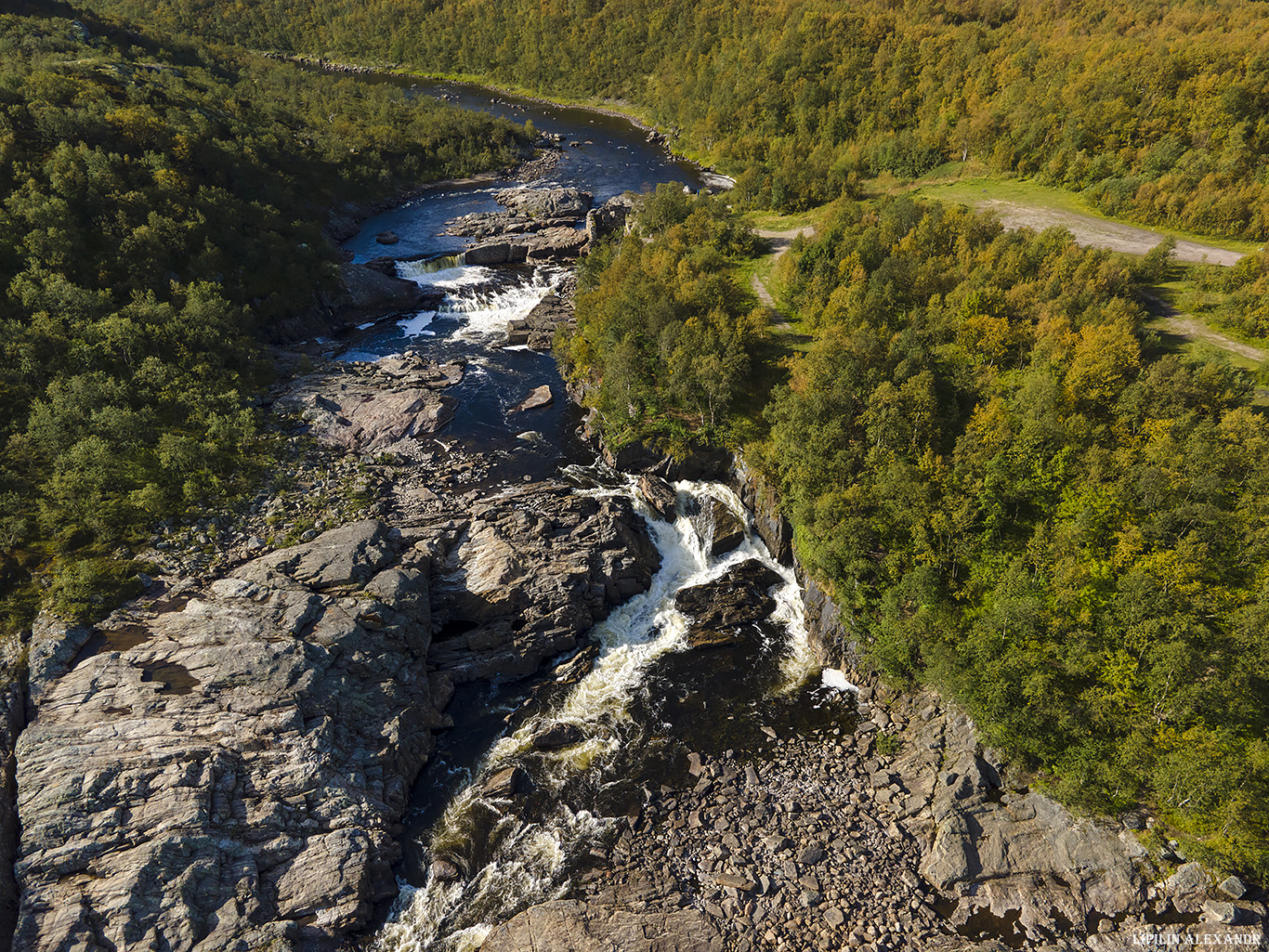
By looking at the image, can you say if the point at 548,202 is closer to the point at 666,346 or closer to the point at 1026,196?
the point at 666,346

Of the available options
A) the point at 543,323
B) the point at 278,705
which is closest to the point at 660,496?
the point at 278,705

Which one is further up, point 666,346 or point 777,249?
point 777,249

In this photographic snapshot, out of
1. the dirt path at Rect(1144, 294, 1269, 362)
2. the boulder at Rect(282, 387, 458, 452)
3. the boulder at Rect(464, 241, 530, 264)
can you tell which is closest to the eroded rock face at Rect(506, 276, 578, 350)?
the boulder at Rect(282, 387, 458, 452)

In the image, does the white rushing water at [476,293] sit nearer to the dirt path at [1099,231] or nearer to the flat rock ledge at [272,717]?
the flat rock ledge at [272,717]

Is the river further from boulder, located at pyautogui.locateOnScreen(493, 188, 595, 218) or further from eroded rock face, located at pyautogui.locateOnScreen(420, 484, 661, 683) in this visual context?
boulder, located at pyautogui.locateOnScreen(493, 188, 595, 218)

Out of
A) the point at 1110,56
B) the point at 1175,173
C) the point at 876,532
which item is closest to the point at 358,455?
the point at 876,532
